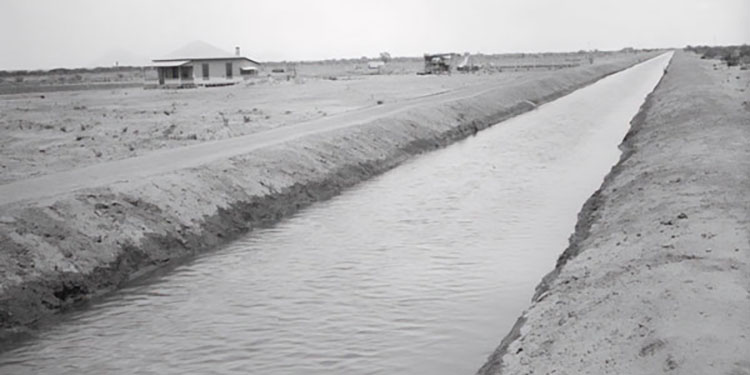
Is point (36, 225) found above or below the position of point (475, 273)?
above

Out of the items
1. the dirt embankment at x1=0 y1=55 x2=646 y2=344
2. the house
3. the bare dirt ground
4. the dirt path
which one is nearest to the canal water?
the dirt embankment at x1=0 y1=55 x2=646 y2=344

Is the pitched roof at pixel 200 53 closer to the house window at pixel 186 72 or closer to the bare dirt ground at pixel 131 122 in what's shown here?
the house window at pixel 186 72

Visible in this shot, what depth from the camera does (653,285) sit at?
30.3ft

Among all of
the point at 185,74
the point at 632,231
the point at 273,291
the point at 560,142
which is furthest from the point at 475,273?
the point at 185,74

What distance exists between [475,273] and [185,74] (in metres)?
69.4

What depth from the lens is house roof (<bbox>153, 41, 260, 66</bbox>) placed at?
7962cm

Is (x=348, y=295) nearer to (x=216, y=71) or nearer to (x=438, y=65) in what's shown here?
(x=216, y=71)

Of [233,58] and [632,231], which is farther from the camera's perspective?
[233,58]

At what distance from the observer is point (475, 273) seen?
12977 mm

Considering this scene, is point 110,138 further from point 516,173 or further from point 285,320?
point 285,320

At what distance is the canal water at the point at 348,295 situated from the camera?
9727 mm

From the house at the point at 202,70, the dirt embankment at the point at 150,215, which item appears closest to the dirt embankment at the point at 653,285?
the dirt embankment at the point at 150,215

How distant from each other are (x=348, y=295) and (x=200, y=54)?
76329 millimetres

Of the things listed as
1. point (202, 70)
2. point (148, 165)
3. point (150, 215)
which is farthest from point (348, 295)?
point (202, 70)
